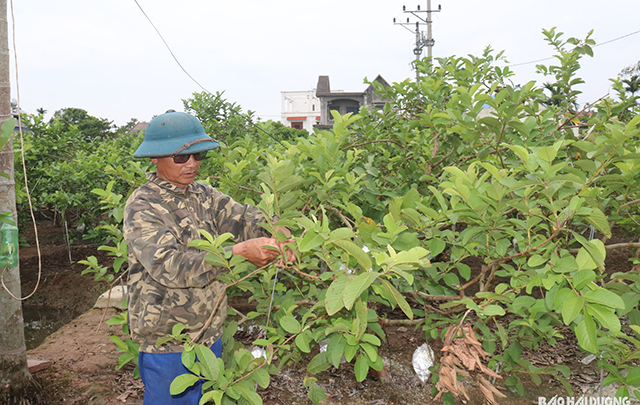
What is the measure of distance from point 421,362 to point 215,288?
6.68ft

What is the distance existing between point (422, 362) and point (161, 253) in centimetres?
253

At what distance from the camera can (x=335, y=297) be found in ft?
3.96

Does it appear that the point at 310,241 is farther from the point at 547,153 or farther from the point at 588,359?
the point at 588,359

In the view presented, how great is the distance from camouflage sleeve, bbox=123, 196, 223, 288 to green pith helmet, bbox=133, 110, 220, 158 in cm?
27

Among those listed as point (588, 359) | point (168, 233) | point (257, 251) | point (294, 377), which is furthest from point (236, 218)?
point (588, 359)

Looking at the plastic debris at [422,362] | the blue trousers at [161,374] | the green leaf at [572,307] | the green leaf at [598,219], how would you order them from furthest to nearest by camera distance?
the plastic debris at [422,362] < the blue trousers at [161,374] < the green leaf at [598,219] < the green leaf at [572,307]

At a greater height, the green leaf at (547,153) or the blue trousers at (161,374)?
the green leaf at (547,153)

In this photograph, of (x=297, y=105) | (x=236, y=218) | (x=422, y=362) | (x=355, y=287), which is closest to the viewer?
(x=355, y=287)

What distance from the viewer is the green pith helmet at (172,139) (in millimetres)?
2072

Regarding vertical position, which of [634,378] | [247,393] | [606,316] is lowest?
[634,378]

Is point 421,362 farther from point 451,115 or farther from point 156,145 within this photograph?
point 156,145

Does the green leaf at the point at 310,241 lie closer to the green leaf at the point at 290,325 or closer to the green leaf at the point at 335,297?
the green leaf at the point at 335,297

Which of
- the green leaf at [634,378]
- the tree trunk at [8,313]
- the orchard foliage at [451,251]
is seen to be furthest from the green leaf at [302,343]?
the tree trunk at [8,313]

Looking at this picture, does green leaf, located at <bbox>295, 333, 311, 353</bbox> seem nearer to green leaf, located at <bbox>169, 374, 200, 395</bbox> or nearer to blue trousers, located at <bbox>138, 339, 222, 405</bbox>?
green leaf, located at <bbox>169, 374, 200, 395</bbox>
